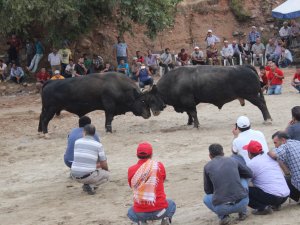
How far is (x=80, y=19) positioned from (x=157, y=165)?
18.5 meters

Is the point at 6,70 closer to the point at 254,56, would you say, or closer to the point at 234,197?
the point at 254,56

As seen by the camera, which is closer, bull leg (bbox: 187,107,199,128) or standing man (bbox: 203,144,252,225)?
standing man (bbox: 203,144,252,225)

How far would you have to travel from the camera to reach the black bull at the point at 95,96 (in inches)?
743

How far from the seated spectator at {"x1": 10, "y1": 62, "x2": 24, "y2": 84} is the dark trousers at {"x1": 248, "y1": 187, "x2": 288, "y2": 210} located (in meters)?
20.4

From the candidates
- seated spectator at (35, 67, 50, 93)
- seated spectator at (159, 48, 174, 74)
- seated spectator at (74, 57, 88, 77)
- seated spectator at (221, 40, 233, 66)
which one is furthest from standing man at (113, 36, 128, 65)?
seated spectator at (221, 40, 233, 66)

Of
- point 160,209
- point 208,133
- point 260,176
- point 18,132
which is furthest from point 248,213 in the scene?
point 18,132

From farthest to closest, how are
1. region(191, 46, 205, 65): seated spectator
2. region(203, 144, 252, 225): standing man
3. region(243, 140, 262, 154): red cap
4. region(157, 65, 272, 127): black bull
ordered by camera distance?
region(191, 46, 205, 65): seated spectator → region(157, 65, 272, 127): black bull → region(243, 140, 262, 154): red cap → region(203, 144, 252, 225): standing man

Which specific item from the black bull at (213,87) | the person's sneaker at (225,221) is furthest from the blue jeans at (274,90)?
the person's sneaker at (225,221)

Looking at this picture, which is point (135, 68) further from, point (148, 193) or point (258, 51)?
point (148, 193)

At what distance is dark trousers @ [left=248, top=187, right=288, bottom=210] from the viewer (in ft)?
32.8

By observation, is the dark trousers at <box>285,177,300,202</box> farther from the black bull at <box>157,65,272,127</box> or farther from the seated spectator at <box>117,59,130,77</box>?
the seated spectator at <box>117,59,130,77</box>

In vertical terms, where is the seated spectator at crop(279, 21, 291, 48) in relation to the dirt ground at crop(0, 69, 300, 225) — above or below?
above

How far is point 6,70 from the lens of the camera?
2975 cm

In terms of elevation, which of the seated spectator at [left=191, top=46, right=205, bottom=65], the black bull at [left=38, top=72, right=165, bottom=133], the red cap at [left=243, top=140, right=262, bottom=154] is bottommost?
the seated spectator at [left=191, top=46, right=205, bottom=65]
